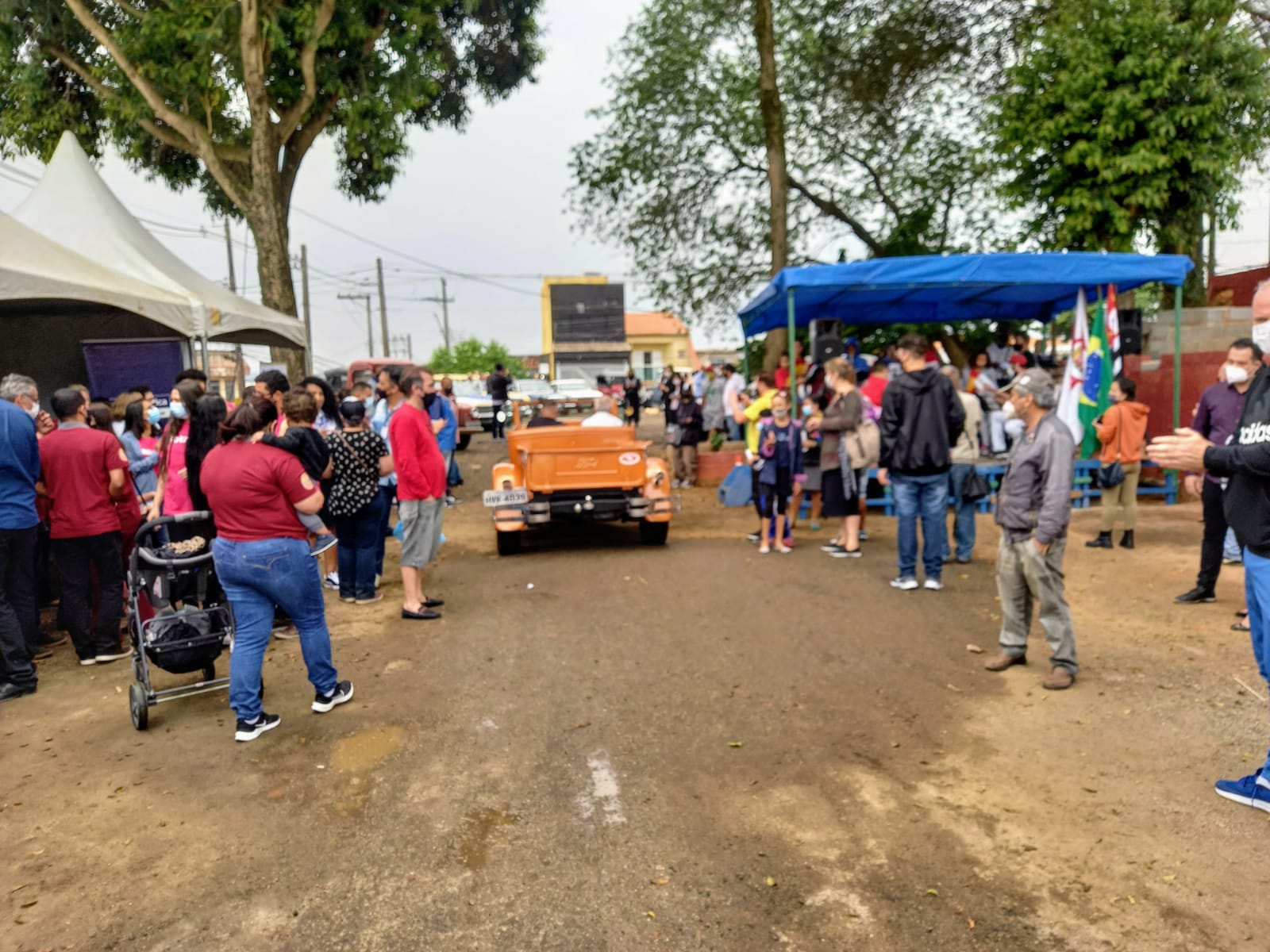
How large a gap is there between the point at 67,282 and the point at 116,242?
2630 millimetres

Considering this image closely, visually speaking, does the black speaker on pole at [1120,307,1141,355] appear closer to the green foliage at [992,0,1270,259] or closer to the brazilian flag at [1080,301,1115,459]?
the brazilian flag at [1080,301,1115,459]

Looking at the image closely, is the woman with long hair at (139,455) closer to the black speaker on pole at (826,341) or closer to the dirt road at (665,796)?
the dirt road at (665,796)

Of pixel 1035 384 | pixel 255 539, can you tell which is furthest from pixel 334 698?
pixel 1035 384

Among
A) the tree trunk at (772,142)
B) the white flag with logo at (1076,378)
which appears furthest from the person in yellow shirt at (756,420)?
the tree trunk at (772,142)

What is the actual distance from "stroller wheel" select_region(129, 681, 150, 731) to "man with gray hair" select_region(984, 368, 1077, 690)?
498 cm

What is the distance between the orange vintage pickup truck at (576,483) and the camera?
31.1ft

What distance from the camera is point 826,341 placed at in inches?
450

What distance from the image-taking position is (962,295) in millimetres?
14594

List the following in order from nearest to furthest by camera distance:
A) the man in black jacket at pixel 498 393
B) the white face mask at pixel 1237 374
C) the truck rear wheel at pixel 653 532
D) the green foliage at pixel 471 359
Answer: the white face mask at pixel 1237 374, the truck rear wheel at pixel 653 532, the man in black jacket at pixel 498 393, the green foliage at pixel 471 359

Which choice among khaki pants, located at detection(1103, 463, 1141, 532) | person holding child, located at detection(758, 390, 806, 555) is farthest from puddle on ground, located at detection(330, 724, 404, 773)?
khaki pants, located at detection(1103, 463, 1141, 532)

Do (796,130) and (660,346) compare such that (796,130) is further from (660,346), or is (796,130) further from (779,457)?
(660,346)

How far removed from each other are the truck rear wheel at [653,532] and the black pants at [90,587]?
5.13 m

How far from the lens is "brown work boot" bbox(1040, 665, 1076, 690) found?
17.7 feet

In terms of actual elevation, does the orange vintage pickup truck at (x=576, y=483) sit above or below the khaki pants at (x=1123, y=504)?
above
